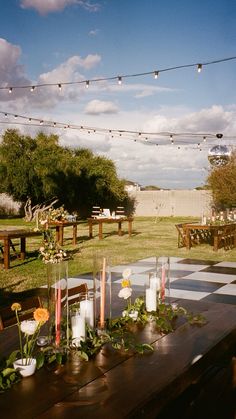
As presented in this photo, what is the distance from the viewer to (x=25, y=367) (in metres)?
1.52

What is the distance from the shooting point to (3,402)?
1321 millimetres

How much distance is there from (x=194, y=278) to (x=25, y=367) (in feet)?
17.1

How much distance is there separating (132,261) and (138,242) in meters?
3.26

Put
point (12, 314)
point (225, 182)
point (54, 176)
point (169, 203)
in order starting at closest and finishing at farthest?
point (12, 314) < point (225, 182) < point (54, 176) < point (169, 203)

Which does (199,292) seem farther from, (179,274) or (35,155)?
(35,155)

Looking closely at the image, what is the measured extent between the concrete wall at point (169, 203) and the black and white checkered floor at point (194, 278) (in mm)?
15106

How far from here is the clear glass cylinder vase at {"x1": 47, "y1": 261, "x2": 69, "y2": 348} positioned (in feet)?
5.67

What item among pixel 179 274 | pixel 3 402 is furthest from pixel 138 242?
pixel 3 402

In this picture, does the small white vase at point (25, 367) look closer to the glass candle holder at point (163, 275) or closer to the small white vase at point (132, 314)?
the small white vase at point (132, 314)

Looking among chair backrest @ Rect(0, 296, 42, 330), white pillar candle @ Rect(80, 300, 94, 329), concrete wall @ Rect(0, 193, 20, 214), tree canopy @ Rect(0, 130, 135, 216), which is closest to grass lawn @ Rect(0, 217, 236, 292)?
chair backrest @ Rect(0, 296, 42, 330)

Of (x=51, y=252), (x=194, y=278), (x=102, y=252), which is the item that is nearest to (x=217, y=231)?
(x=102, y=252)

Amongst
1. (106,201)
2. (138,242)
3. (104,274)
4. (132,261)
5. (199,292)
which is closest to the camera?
(104,274)

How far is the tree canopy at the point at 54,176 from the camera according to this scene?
20.0 meters

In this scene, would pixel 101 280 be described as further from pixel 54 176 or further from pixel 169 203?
pixel 169 203
